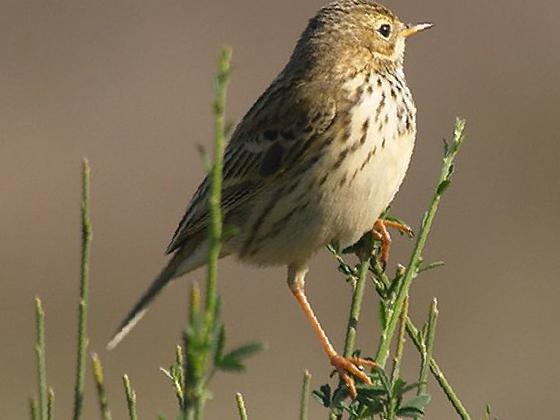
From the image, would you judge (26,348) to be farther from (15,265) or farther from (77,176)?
(77,176)

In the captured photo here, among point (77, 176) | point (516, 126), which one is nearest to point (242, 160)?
point (77, 176)

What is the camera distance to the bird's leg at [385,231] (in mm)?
5531

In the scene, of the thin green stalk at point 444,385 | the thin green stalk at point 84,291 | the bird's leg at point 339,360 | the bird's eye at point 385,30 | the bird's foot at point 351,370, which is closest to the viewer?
the thin green stalk at point 84,291

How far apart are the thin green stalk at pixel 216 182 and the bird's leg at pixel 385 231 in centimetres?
247

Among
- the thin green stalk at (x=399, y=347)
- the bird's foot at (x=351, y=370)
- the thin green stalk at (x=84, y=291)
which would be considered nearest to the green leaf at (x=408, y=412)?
the thin green stalk at (x=399, y=347)

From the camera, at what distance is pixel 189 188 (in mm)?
20266

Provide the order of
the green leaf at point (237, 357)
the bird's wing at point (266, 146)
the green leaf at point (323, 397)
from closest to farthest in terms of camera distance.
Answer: the green leaf at point (237, 357) < the green leaf at point (323, 397) < the bird's wing at point (266, 146)

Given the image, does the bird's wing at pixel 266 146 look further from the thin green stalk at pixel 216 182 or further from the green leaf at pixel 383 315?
the thin green stalk at pixel 216 182

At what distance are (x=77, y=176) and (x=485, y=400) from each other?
7148mm

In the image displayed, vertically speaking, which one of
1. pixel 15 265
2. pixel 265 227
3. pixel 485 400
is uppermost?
pixel 265 227

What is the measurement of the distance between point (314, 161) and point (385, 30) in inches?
34.0

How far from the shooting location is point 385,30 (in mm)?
6516

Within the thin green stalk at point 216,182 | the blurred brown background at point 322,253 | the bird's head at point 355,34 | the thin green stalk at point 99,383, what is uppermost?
the thin green stalk at point 216,182

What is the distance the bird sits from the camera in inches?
228
